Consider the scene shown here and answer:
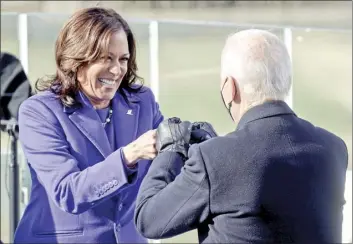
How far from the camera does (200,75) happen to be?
5.01 meters

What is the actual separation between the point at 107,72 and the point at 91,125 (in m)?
0.16

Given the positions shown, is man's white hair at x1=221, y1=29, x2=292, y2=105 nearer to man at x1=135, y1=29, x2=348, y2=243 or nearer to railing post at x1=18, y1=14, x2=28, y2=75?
man at x1=135, y1=29, x2=348, y2=243

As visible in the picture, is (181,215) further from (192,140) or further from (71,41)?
(71,41)

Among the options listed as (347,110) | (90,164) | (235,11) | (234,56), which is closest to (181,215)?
(234,56)

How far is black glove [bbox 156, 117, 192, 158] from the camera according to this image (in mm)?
1719

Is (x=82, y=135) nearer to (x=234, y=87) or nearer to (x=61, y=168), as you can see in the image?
(x=61, y=168)

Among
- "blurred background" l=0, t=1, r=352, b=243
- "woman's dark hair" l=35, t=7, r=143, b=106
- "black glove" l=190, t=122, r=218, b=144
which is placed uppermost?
"woman's dark hair" l=35, t=7, r=143, b=106

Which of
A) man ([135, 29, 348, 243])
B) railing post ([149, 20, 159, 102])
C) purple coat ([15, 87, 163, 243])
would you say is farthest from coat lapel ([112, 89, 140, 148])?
railing post ([149, 20, 159, 102])

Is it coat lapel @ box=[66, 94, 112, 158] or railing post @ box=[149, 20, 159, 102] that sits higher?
coat lapel @ box=[66, 94, 112, 158]

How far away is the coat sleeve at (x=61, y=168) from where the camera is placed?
1999mm

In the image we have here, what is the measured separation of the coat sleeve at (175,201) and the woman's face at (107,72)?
58cm

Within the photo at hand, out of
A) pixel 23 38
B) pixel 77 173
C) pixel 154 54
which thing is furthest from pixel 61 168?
pixel 154 54

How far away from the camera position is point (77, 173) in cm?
204

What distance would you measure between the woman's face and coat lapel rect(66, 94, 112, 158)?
0.13ft
